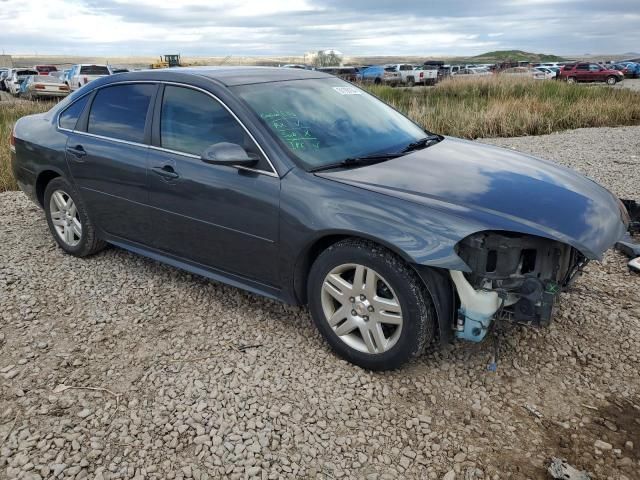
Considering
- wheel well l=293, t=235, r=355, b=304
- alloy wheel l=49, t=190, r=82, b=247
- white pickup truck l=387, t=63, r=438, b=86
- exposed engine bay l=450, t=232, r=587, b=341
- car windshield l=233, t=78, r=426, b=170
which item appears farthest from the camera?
white pickup truck l=387, t=63, r=438, b=86

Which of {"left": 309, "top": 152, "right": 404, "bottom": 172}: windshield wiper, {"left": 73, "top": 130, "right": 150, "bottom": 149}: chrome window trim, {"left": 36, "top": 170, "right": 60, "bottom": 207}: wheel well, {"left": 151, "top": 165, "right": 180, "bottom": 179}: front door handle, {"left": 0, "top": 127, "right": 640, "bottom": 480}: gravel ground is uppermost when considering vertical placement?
{"left": 73, "top": 130, "right": 150, "bottom": 149}: chrome window trim

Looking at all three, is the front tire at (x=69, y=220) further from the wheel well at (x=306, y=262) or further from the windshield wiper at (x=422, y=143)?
the windshield wiper at (x=422, y=143)

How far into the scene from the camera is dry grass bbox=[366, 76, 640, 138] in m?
12.1

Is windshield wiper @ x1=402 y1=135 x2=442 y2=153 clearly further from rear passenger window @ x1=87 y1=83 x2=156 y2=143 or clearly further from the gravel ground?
rear passenger window @ x1=87 y1=83 x2=156 y2=143

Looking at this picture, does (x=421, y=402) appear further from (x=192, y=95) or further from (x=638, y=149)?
(x=638, y=149)

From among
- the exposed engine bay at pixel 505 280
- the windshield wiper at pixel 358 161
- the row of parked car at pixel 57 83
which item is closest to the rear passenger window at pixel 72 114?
the windshield wiper at pixel 358 161

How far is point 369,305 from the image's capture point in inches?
120

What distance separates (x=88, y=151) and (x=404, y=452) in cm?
336

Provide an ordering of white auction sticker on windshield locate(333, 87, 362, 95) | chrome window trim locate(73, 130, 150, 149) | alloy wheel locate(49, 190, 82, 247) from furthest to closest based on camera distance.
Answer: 1. alloy wheel locate(49, 190, 82, 247)
2. white auction sticker on windshield locate(333, 87, 362, 95)
3. chrome window trim locate(73, 130, 150, 149)

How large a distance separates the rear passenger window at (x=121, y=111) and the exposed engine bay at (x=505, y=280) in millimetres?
2577

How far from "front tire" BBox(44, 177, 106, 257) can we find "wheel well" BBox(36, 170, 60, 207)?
0.08 m

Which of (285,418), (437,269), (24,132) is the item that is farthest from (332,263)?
(24,132)

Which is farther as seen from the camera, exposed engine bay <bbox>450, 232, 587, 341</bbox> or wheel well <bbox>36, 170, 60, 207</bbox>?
wheel well <bbox>36, 170, 60, 207</bbox>

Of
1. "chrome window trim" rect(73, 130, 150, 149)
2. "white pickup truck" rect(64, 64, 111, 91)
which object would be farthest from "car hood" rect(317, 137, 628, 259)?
"white pickup truck" rect(64, 64, 111, 91)
